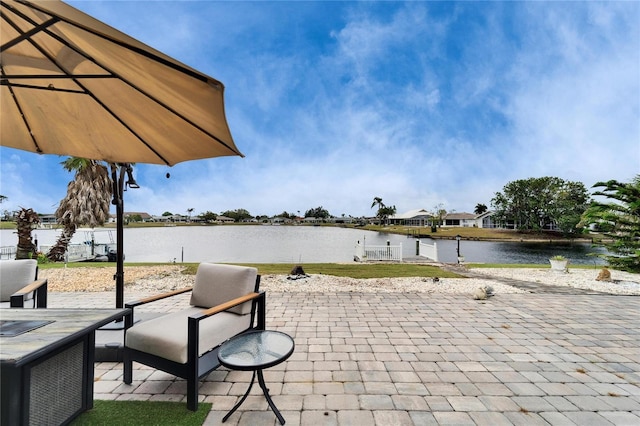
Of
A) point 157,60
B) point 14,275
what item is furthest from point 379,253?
point 157,60

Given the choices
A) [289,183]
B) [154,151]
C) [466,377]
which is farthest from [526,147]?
[289,183]

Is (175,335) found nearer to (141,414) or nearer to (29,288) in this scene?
(141,414)

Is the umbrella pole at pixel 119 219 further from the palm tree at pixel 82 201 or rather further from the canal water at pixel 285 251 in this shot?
the palm tree at pixel 82 201

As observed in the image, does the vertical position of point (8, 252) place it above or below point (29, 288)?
below

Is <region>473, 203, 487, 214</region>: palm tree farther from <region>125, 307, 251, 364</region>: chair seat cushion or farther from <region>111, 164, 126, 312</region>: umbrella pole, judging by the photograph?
<region>111, 164, 126, 312</region>: umbrella pole

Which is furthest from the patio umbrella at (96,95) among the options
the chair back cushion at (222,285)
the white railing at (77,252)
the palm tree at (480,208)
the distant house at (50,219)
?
the palm tree at (480,208)

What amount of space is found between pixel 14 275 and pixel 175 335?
2.68m

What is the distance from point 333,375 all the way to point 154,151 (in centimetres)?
267

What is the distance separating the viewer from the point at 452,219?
64.8 meters

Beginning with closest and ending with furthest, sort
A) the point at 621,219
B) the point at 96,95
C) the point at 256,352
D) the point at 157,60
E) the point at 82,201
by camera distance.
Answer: the point at 157,60 < the point at 256,352 < the point at 96,95 < the point at 621,219 < the point at 82,201

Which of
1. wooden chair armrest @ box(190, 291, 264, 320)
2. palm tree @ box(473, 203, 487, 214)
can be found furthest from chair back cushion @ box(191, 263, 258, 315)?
palm tree @ box(473, 203, 487, 214)

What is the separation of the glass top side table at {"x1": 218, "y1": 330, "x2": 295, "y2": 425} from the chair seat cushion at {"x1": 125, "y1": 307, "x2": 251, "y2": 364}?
1.08 feet

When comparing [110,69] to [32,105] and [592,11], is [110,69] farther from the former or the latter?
[592,11]

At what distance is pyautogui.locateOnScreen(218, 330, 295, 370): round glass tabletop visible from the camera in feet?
5.74
